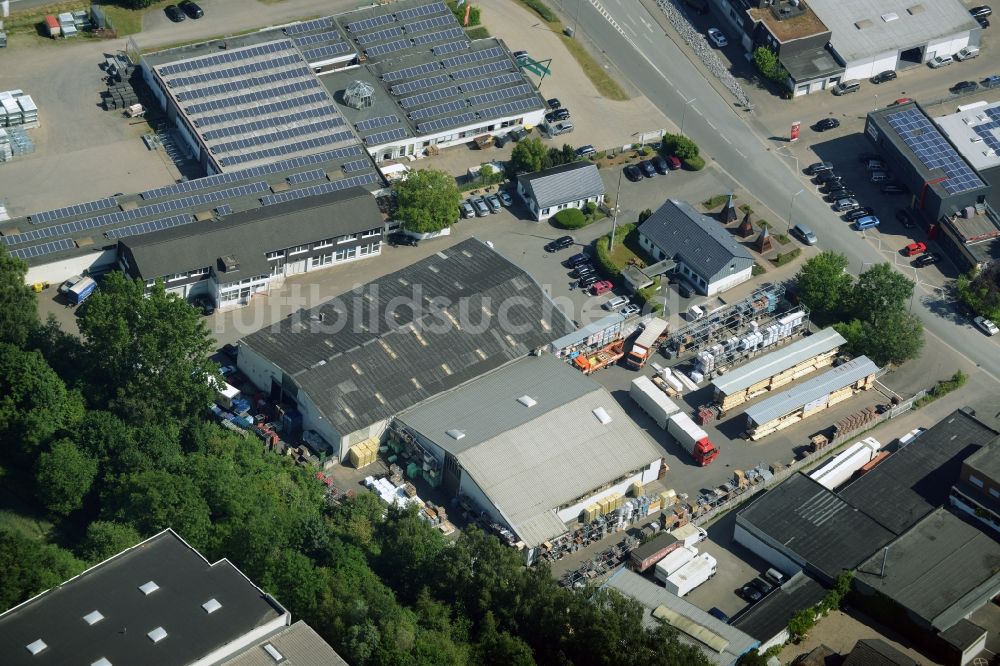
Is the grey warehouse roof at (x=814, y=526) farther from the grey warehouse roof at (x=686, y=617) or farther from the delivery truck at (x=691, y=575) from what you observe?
the grey warehouse roof at (x=686, y=617)

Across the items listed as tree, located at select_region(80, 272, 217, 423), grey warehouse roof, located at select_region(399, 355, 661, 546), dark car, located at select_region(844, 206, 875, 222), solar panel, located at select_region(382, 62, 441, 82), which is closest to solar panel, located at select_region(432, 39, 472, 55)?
solar panel, located at select_region(382, 62, 441, 82)

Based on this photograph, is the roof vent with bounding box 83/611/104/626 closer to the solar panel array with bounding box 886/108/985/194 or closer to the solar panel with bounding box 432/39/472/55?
the solar panel with bounding box 432/39/472/55

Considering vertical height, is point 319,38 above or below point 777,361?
above

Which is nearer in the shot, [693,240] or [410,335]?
[410,335]

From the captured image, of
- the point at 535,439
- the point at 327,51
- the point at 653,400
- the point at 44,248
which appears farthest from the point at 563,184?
the point at 44,248

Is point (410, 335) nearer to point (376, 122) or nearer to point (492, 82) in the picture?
point (376, 122)

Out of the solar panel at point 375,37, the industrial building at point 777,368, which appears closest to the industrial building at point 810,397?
the industrial building at point 777,368

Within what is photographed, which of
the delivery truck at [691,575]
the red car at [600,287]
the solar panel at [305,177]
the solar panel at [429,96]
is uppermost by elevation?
→ the solar panel at [429,96]
